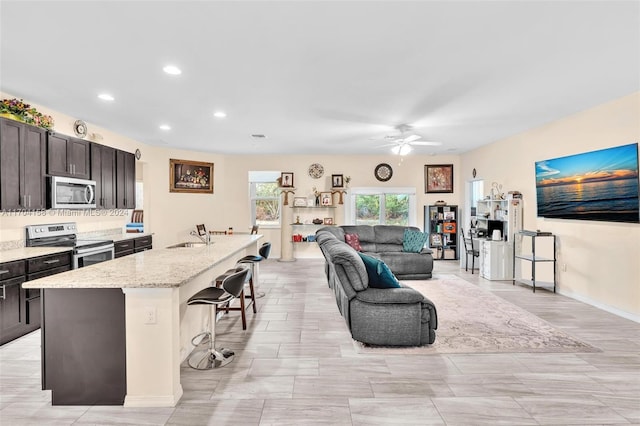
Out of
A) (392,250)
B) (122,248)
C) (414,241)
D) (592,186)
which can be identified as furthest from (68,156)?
(592,186)

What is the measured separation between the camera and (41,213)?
4.38 meters

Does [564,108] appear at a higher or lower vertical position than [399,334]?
higher

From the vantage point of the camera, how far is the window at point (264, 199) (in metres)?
8.77

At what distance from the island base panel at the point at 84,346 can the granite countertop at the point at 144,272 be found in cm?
12

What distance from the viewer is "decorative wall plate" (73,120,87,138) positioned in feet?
16.3

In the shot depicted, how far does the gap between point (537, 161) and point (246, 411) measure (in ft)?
18.8

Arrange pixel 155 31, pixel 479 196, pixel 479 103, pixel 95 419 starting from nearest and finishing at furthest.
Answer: pixel 95 419
pixel 155 31
pixel 479 103
pixel 479 196

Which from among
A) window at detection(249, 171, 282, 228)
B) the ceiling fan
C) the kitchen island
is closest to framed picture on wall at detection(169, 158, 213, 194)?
window at detection(249, 171, 282, 228)

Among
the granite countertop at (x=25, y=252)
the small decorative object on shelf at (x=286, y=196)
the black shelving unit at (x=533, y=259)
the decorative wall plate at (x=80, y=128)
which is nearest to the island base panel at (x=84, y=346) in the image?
the granite countertop at (x=25, y=252)

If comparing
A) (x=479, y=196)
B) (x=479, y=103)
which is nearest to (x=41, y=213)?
(x=479, y=103)

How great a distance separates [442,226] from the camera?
8242mm

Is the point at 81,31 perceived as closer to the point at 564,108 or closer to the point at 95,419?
the point at 95,419

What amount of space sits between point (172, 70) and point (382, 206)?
20.9ft

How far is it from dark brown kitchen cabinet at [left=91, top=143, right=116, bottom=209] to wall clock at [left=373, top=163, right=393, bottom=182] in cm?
578
